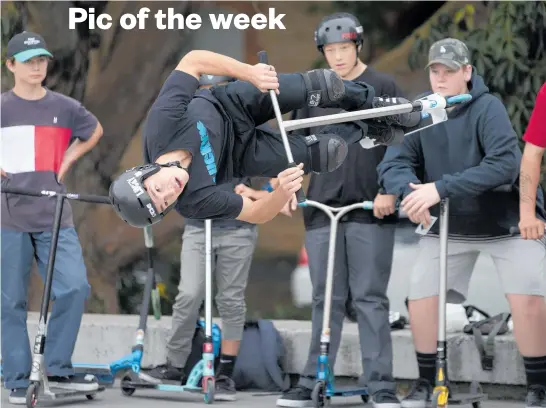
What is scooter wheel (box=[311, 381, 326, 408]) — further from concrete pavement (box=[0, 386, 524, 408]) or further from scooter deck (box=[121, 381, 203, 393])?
scooter deck (box=[121, 381, 203, 393])

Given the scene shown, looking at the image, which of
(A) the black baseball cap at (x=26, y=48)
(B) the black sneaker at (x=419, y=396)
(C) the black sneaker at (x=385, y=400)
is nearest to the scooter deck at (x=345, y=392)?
(C) the black sneaker at (x=385, y=400)

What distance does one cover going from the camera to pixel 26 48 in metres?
8.61

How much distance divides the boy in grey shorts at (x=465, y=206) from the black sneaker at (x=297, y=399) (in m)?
0.61

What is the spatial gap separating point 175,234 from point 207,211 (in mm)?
4627

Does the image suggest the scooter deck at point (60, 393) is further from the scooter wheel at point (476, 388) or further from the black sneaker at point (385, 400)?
the scooter wheel at point (476, 388)

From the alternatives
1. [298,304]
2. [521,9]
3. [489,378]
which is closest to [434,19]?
[521,9]

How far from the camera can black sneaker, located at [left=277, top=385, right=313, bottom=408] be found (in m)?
7.98

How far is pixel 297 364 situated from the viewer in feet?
29.3

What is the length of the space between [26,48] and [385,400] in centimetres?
328

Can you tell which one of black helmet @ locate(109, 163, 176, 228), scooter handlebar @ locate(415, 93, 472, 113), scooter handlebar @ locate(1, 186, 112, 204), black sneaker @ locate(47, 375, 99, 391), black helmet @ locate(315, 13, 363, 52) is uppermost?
black helmet @ locate(315, 13, 363, 52)

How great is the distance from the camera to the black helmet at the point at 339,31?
7.97m

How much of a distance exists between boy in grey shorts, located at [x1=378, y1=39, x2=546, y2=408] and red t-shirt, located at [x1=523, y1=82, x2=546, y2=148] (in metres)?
0.44

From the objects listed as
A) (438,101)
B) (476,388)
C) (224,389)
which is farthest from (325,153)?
(224,389)

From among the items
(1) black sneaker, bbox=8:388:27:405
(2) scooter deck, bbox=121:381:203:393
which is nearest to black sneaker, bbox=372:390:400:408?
(2) scooter deck, bbox=121:381:203:393
